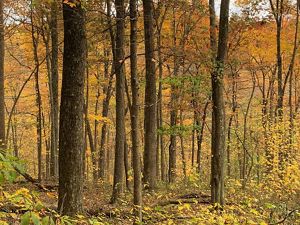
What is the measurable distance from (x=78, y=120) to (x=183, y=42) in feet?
39.8

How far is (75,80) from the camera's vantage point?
6094 millimetres

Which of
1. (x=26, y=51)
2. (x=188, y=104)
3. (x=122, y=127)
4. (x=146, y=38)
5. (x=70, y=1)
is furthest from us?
(x=26, y=51)

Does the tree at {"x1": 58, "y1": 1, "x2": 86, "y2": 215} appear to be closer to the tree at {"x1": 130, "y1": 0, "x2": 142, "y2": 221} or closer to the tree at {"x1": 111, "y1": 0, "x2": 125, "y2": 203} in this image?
the tree at {"x1": 130, "y1": 0, "x2": 142, "y2": 221}

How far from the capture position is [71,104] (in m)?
6.08

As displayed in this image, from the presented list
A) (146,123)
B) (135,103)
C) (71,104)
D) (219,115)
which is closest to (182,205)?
(219,115)

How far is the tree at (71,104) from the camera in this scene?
239 inches

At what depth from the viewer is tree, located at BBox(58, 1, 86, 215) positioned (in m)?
6.08

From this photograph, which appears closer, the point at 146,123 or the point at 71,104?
the point at 71,104

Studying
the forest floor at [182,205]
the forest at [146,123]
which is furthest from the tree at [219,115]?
the forest floor at [182,205]

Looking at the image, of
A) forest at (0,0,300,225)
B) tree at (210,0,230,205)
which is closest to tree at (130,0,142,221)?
forest at (0,0,300,225)

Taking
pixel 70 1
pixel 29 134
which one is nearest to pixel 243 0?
pixel 70 1

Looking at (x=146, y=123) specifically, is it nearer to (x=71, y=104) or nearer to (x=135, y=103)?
(x=135, y=103)

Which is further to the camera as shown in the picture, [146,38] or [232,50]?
[232,50]

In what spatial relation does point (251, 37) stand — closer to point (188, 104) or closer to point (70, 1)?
point (188, 104)
